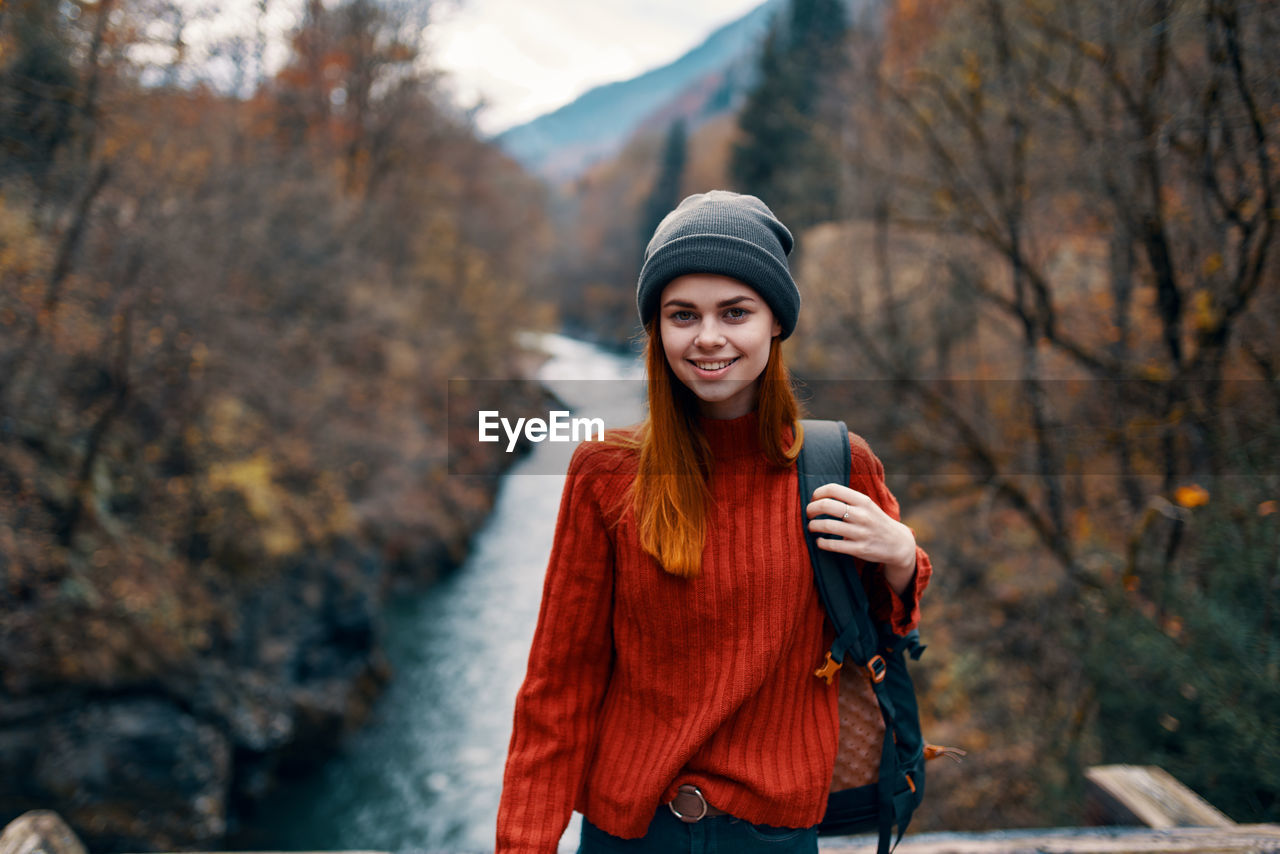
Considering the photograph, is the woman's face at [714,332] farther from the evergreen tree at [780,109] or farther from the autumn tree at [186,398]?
the evergreen tree at [780,109]

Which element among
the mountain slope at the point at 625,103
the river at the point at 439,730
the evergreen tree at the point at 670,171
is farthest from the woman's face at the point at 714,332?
the evergreen tree at the point at 670,171

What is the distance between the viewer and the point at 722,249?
3.69 ft

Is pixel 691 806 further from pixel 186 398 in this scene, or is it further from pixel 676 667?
pixel 186 398

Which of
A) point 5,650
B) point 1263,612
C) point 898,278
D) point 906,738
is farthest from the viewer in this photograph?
point 898,278

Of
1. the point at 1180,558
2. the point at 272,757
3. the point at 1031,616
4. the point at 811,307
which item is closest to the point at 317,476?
the point at 272,757

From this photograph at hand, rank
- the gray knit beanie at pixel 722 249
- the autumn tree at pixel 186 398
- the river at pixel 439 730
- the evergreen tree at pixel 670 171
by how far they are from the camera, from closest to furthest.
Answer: the gray knit beanie at pixel 722 249, the autumn tree at pixel 186 398, the river at pixel 439 730, the evergreen tree at pixel 670 171

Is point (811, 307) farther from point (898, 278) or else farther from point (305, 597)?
point (305, 597)

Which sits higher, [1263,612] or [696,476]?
[696,476]

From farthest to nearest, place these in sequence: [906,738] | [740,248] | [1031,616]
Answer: [1031,616] → [906,738] → [740,248]

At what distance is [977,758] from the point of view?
5.93 meters

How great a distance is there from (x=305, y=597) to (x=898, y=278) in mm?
8938

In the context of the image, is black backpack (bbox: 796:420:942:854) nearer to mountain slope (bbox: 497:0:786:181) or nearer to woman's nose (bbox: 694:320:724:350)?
woman's nose (bbox: 694:320:724:350)

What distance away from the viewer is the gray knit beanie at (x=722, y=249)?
113 centimetres

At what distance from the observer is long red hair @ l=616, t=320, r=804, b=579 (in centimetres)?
116
